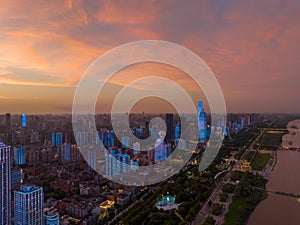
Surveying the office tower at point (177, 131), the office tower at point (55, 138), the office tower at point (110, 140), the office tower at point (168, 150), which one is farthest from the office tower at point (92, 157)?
the office tower at point (177, 131)

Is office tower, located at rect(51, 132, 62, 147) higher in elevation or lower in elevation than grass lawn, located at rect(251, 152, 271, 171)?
higher

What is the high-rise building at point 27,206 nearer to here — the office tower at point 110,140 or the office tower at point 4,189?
the office tower at point 4,189

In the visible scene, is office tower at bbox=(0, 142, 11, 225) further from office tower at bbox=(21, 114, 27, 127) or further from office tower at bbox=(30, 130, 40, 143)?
office tower at bbox=(21, 114, 27, 127)

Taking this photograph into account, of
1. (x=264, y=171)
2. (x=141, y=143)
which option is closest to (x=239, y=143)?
(x=264, y=171)

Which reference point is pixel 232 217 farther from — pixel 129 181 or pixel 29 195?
pixel 29 195

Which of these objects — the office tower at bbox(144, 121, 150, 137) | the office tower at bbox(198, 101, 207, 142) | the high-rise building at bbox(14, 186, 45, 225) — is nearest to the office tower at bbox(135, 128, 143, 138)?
the office tower at bbox(144, 121, 150, 137)

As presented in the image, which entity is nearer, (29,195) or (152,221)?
(29,195)

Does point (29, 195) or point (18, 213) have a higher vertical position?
point (29, 195)
